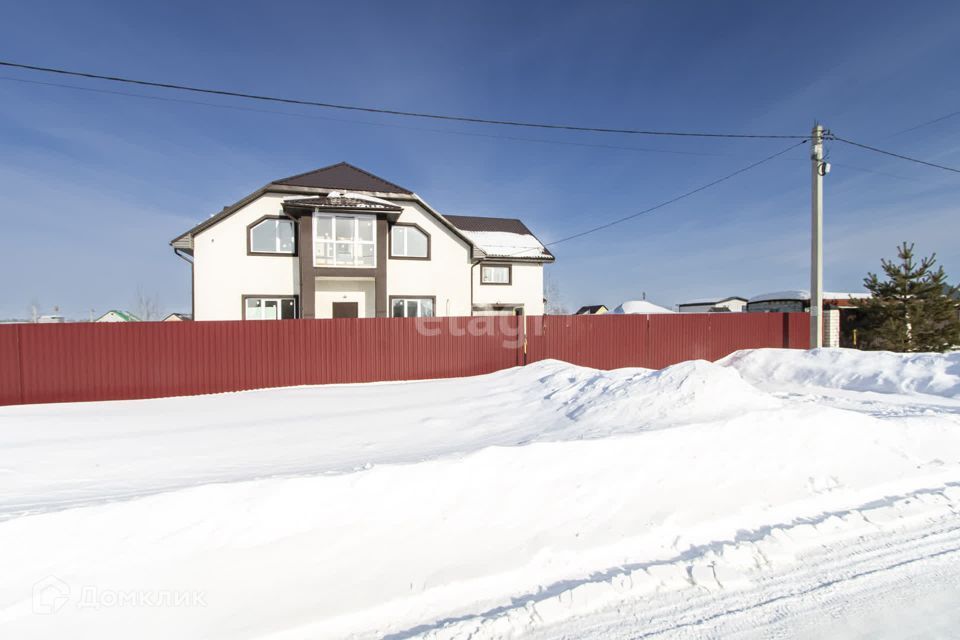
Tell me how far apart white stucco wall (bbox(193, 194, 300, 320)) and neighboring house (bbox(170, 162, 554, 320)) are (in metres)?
0.03

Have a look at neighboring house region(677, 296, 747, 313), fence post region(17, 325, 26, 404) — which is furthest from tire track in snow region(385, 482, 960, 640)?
neighboring house region(677, 296, 747, 313)

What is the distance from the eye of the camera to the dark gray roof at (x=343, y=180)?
15.6 m

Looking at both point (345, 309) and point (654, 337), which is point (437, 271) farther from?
point (654, 337)

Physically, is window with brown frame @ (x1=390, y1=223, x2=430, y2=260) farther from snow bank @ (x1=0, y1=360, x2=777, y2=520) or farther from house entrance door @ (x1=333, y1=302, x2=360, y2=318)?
snow bank @ (x1=0, y1=360, x2=777, y2=520)

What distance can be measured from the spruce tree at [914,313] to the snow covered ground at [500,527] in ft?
35.1

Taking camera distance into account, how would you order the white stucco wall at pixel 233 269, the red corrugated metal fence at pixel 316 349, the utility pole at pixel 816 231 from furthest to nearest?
1. the white stucco wall at pixel 233 269
2. the utility pole at pixel 816 231
3. the red corrugated metal fence at pixel 316 349

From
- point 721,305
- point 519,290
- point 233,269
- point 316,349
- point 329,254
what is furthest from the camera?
point 721,305

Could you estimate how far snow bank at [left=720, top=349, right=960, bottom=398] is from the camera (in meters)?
8.99

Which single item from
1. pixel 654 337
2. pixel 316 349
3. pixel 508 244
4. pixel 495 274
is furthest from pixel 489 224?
pixel 316 349

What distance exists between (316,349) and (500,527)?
725cm

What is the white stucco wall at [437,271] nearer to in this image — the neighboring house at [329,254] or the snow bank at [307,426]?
the neighboring house at [329,254]

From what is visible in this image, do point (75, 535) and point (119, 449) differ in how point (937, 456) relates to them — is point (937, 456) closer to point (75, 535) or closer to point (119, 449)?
point (75, 535)

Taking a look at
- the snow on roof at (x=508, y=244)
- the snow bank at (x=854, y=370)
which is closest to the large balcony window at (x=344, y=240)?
the snow on roof at (x=508, y=244)

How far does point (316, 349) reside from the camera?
939 cm
